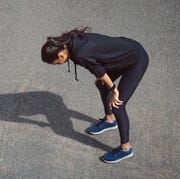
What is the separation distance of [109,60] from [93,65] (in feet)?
0.81

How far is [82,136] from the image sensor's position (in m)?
6.14

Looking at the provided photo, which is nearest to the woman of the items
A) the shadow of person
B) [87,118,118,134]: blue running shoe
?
[87,118,118,134]: blue running shoe

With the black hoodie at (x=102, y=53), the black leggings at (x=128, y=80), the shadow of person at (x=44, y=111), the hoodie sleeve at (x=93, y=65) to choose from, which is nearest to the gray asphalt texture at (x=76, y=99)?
the shadow of person at (x=44, y=111)

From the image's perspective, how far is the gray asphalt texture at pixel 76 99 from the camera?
5785 millimetres

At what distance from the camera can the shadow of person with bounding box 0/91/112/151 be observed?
20.2 ft

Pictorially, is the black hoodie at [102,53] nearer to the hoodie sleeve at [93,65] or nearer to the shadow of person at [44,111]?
the hoodie sleeve at [93,65]

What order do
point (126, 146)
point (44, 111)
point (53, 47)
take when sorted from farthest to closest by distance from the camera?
point (44, 111) → point (126, 146) → point (53, 47)

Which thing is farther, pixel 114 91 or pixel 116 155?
A: pixel 116 155

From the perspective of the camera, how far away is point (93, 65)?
16.4ft

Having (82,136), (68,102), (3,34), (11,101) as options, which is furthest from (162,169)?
(3,34)

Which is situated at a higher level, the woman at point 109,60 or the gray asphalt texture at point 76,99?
the woman at point 109,60

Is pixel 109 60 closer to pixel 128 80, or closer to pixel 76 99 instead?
pixel 128 80

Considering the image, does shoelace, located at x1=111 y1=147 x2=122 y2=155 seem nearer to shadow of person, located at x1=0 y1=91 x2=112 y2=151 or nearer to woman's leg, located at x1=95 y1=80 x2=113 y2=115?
shadow of person, located at x1=0 y1=91 x2=112 y2=151

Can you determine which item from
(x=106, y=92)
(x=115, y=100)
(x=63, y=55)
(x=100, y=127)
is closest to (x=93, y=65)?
(x=63, y=55)
